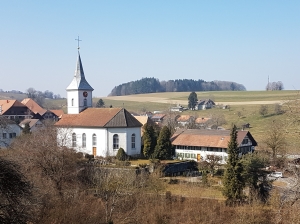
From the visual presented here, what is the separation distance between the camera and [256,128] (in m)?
75.2

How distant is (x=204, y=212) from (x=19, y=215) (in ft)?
64.6

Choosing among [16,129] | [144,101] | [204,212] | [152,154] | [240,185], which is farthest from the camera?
[144,101]

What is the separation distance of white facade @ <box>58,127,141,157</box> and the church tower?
14.3 ft

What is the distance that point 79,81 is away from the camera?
167 ft

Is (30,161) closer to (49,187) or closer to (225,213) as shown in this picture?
(49,187)

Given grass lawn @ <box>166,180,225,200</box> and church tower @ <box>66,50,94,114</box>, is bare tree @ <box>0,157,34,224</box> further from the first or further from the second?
church tower @ <box>66,50,94,114</box>

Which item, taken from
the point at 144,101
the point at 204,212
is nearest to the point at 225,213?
the point at 204,212

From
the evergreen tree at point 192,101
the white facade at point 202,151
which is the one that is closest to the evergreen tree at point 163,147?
the white facade at point 202,151

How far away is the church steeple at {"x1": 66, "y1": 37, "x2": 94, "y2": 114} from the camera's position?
165ft

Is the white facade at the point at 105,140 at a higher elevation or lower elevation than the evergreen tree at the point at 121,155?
higher

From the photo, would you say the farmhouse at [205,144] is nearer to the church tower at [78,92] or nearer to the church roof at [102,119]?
the church roof at [102,119]

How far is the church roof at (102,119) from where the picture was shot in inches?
1759

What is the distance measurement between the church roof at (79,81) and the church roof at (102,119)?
10.8 feet

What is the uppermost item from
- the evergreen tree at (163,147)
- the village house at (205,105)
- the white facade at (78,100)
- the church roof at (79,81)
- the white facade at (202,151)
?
the church roof at (79,81)
